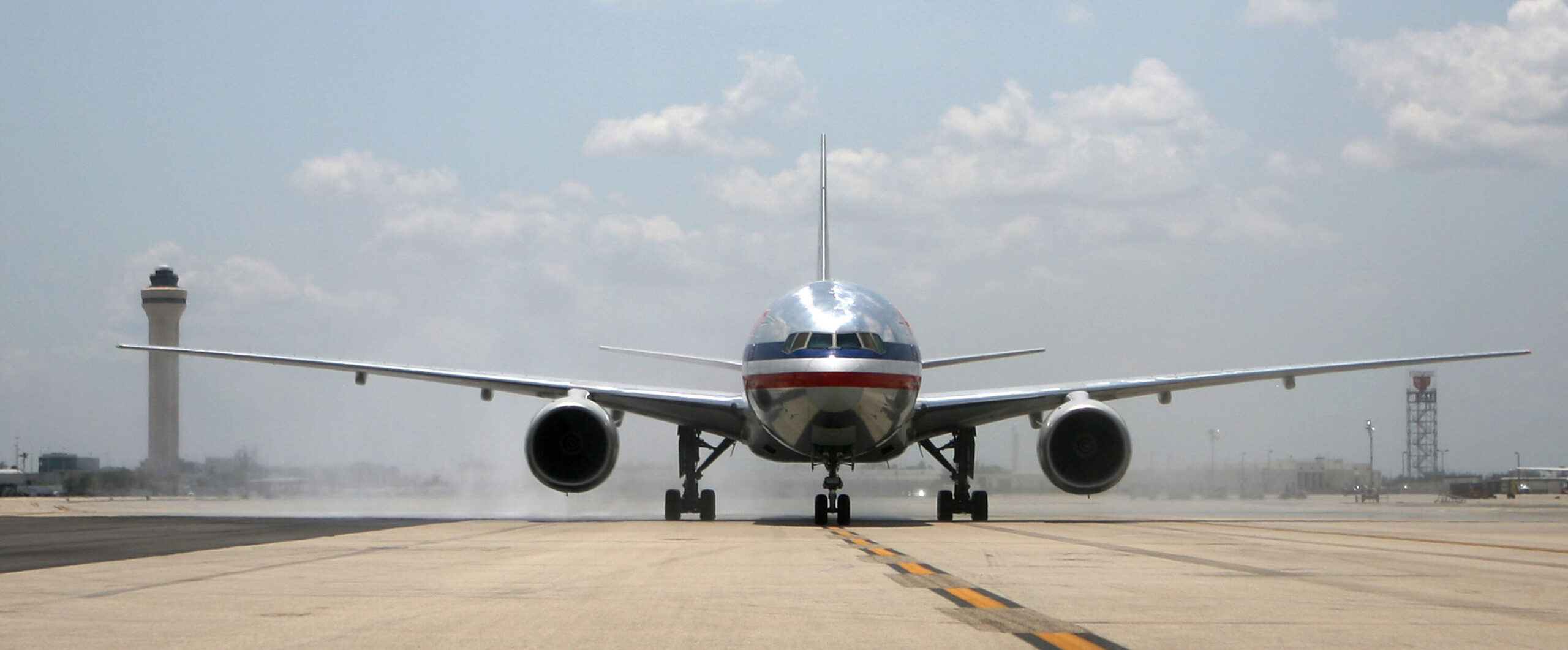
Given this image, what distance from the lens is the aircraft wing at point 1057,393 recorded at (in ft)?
84.0

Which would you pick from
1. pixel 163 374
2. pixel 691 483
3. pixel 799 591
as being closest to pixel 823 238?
pixel 691 483

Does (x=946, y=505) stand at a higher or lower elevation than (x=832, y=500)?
lower

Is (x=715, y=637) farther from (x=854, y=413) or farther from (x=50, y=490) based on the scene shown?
(x=50, y=490)

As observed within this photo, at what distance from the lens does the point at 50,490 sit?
88.1 metres

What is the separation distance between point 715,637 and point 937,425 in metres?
18.9

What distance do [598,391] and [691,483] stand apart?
3.00 meters

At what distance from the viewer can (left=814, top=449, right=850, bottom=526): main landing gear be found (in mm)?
23750

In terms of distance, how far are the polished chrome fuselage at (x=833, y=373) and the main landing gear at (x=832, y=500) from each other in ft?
0.27

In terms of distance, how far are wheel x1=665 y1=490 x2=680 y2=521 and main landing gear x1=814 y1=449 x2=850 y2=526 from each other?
168 inches

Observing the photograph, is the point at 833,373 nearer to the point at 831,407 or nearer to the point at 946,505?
the point at 831,407

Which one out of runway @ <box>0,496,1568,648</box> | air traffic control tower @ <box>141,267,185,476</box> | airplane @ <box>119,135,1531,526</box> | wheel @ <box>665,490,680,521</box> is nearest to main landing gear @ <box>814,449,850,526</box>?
airplane @ <box>119,135,1531,526</box>

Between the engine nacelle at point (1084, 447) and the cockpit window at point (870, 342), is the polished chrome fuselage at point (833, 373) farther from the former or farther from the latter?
the engine nacelle at point (1084, 447)

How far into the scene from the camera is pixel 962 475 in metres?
27.5

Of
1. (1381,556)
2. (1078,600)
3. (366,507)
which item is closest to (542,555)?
(1078,600)
